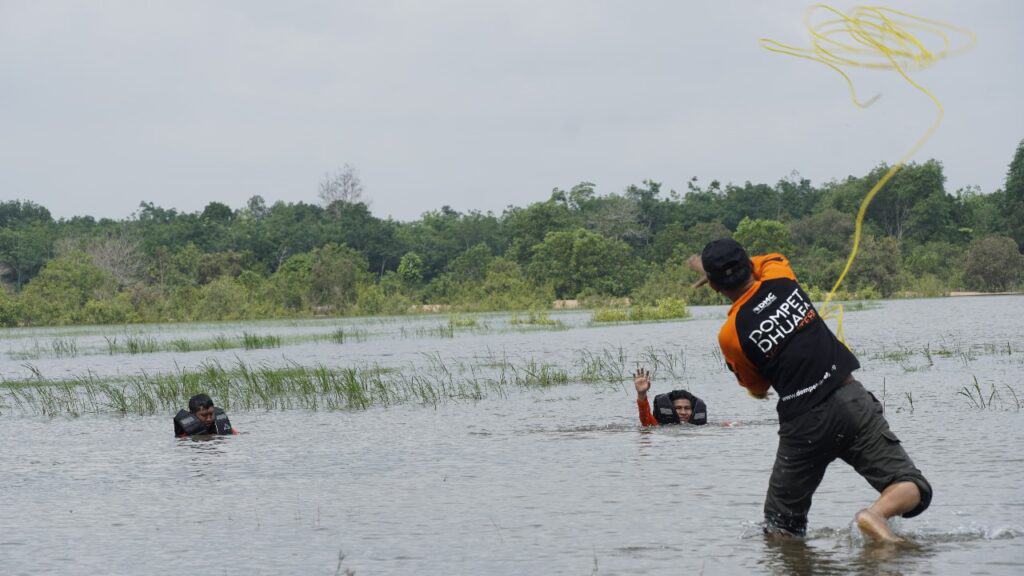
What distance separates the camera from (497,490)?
10.6m

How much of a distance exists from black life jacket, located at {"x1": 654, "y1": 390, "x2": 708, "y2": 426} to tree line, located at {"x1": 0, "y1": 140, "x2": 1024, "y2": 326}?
42694 mm

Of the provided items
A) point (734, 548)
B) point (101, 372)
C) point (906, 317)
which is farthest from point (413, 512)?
point (906, 317)

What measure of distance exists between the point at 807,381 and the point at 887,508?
0.85 m

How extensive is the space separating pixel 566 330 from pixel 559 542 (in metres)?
30.8

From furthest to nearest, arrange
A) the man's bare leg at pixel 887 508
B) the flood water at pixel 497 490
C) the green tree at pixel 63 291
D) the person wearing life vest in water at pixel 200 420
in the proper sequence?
the green tree at pixel 63 291 < the person wearing life vest in water at pixel 200 420 < the flood water at pixel 497 490 < the man's bare leg at pixel 887 508

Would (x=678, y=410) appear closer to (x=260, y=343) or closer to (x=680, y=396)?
(x=680, y=396)

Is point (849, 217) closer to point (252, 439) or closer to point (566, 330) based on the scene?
point (566, 330)

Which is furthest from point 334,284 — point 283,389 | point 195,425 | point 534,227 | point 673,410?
point 673,410

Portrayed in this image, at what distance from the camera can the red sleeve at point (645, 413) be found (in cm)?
1332

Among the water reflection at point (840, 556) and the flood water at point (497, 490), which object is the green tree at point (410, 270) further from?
→ the water reflection at point (840, 556)

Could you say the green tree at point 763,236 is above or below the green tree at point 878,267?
above

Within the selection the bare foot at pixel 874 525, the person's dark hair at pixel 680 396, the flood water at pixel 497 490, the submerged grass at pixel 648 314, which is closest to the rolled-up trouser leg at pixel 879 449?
the bare foot at pixel 874 525

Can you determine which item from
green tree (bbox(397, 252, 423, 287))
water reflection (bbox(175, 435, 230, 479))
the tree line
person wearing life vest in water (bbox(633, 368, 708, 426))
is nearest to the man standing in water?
water reflection (bbox(175, 435, 230, 479))

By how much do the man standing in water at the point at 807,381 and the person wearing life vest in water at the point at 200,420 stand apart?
9.44 metres
